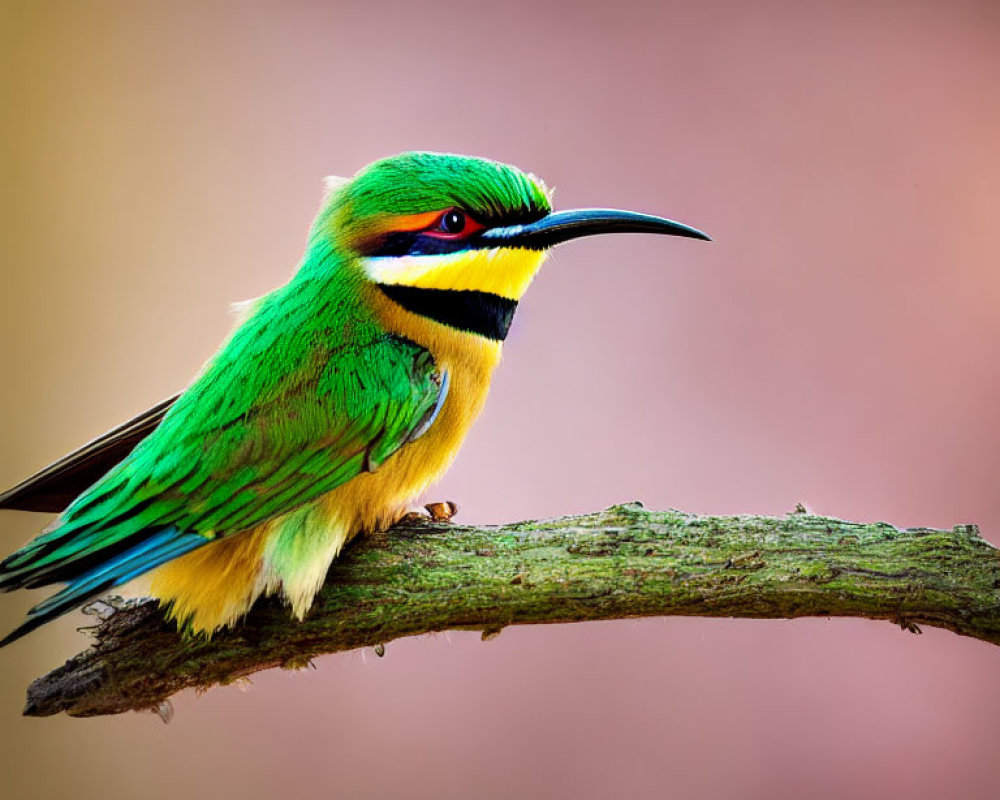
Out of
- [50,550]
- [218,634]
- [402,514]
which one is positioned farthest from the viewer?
[402,514]

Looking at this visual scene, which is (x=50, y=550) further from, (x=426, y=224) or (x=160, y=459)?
(x=426, y=224)

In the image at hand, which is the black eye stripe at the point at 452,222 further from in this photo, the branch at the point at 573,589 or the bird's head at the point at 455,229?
the branch at the point at 573,589

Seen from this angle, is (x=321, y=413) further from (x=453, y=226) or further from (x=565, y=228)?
(x=565, y=228)

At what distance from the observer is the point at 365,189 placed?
1536mm

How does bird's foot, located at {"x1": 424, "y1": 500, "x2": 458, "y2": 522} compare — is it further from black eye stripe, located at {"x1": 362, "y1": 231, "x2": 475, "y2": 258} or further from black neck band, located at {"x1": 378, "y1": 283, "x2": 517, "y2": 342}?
black eye stripe, located at {"x1": 362, "y1": 231, "x2": 475, "y2": 258}

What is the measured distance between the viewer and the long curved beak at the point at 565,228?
149 centimetres

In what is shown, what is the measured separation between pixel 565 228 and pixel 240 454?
1.77ft

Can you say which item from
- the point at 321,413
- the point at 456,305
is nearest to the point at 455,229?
the point at 456,305

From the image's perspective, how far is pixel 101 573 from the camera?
1281mm

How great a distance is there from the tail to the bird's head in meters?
0.45

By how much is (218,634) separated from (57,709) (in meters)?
0.23

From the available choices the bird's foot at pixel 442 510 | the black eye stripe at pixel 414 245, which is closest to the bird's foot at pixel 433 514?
the bird's foot at pixel 442 510

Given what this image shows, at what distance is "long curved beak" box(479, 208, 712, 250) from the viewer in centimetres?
149

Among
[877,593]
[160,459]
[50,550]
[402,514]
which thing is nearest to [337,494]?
[402,514]
